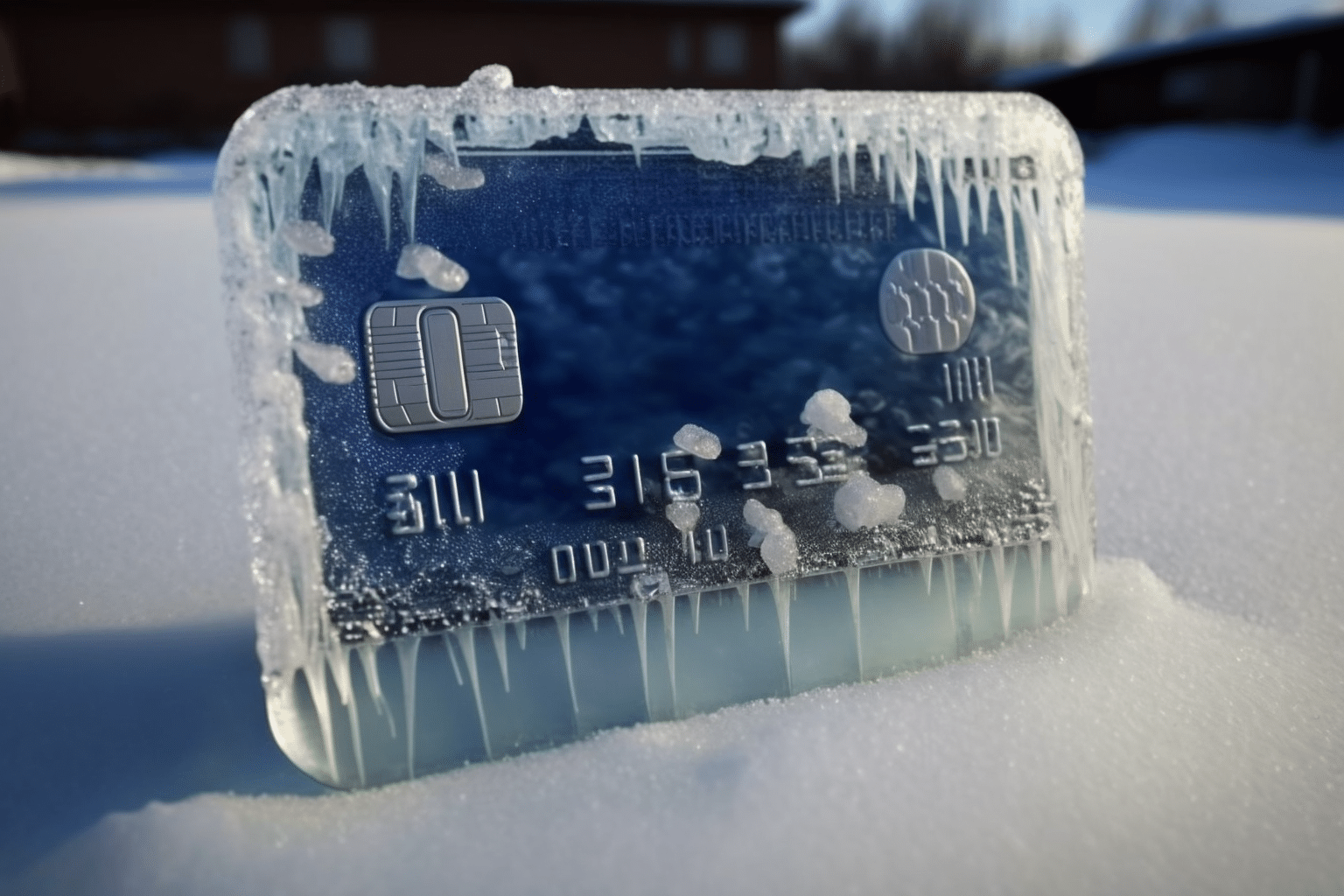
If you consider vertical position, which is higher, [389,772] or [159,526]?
[159,526]

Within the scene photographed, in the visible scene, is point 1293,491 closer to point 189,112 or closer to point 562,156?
point 562,156

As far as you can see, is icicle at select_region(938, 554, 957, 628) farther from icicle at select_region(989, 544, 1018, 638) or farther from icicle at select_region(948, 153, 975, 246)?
icicle at select_region(948, 153, 975, 246)

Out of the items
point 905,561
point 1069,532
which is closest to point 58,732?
point 905,561

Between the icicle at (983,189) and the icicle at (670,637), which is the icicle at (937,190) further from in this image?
the icicle at (670,637)

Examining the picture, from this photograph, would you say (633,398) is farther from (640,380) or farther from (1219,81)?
(1219,81)

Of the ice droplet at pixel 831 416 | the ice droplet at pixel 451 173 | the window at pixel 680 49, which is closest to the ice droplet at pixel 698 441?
the ice droplet at pixel 831 416

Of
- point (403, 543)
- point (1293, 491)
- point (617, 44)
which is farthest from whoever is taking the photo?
point (617, 44)
